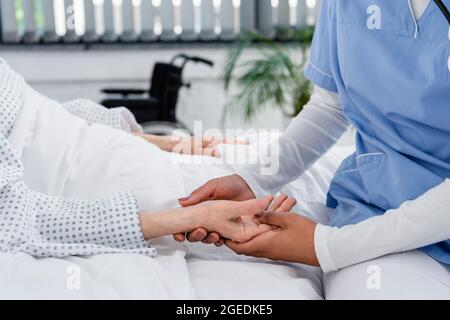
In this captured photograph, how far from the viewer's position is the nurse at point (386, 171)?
0.96 m

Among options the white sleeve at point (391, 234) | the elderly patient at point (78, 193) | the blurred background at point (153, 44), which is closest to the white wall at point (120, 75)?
the blurred background at point (153, 44)

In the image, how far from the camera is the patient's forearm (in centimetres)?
110

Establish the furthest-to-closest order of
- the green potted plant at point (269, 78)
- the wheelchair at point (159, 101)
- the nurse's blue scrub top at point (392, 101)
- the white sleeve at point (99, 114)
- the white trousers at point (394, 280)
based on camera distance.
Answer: the green potted plant at point (269, 78) < the wheelchair at point (159, 101) < the white sleeve at point (99, 114) < the nurse's blue scrub top at point (392, 101) < the white trousers at point (394, 280)

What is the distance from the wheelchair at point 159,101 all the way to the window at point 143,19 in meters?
0.56

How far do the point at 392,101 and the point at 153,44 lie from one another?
128 inches

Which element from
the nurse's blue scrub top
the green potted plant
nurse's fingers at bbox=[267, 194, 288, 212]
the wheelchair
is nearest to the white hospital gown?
nurse's fingers at bbox=[267, 194, 288, 212]

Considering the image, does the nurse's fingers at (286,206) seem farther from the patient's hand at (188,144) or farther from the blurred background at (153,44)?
the blurred background at (153,44)

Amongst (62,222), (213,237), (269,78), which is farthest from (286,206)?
(269,78)

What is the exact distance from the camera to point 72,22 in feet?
13.5

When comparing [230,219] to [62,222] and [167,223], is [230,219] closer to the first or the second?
[167,223]

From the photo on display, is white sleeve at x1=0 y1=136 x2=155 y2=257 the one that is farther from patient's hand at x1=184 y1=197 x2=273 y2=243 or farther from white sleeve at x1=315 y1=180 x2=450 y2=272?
white sleeve at x1=315 y1=180 x2=450 y2=272

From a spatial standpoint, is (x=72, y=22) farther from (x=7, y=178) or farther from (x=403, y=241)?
(x=403, y=241)
